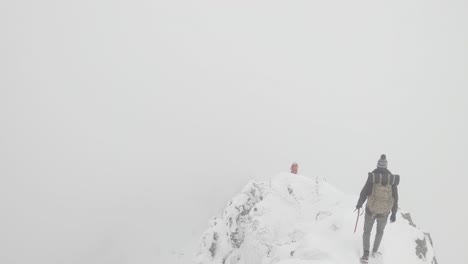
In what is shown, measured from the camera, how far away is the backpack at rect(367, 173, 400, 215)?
34.7 ft

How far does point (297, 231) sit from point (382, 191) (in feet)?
20.3

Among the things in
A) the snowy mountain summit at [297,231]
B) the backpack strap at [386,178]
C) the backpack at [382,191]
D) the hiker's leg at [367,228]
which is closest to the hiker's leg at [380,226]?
the hiker's leg at [367,228]

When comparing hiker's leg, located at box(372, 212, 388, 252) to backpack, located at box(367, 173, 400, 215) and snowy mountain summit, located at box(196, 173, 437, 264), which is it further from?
snowy mountain summit, located at box(196, 173, 437, 264)

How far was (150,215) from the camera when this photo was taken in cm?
6581

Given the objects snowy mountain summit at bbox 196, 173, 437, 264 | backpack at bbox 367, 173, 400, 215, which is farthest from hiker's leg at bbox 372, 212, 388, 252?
snowy mountain summit at bbox 196, 173, 437, 264

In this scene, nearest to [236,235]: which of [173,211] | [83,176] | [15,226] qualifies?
[173,211]

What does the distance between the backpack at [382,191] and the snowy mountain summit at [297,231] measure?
231 cm

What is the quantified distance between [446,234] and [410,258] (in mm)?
125404

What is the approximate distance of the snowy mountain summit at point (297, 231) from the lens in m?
13.2

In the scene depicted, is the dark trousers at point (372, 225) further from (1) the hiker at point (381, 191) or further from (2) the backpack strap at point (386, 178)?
(2) the backpack strap at point (386, 178)

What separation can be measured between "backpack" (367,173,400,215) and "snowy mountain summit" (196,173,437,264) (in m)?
2.31

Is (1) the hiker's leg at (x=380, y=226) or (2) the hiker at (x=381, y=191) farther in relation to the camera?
(1) the hiker's leg at (x=380, y=226)

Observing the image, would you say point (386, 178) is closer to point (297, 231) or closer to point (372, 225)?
point (372, 225)

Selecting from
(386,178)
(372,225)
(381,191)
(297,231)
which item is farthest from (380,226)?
(297,231)
